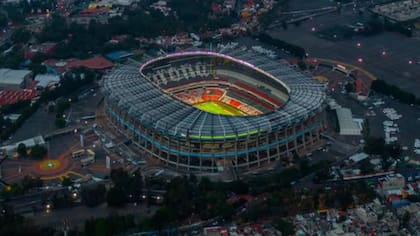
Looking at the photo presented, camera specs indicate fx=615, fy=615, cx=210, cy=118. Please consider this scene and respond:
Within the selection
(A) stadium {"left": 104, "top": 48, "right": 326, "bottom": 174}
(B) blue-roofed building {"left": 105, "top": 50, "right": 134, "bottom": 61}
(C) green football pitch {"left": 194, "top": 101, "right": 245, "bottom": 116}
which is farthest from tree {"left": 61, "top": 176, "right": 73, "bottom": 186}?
(B) blue-roofed building {"left": 105, "top": 50, "right": 134, "bottom": 61}

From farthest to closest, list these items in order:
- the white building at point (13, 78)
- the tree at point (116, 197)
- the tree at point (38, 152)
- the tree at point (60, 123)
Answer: the white building at point (13, 78) < the tree at point (60, 123) < the tree at point (38, 152) < the tree at point (116, 197)

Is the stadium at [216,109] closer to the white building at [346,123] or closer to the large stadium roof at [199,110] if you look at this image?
the large stadium roof at [199,110]

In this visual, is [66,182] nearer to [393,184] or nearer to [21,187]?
[21,187]

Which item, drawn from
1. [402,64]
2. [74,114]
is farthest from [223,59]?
[402,64]

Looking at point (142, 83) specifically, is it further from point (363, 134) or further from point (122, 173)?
point (363, 134)

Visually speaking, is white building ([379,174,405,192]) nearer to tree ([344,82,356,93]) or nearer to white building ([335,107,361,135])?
white building ([335,107,361,135])

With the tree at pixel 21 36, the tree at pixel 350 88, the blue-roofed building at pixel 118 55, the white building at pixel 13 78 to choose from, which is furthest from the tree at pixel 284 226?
the tree at pixel 21 36
